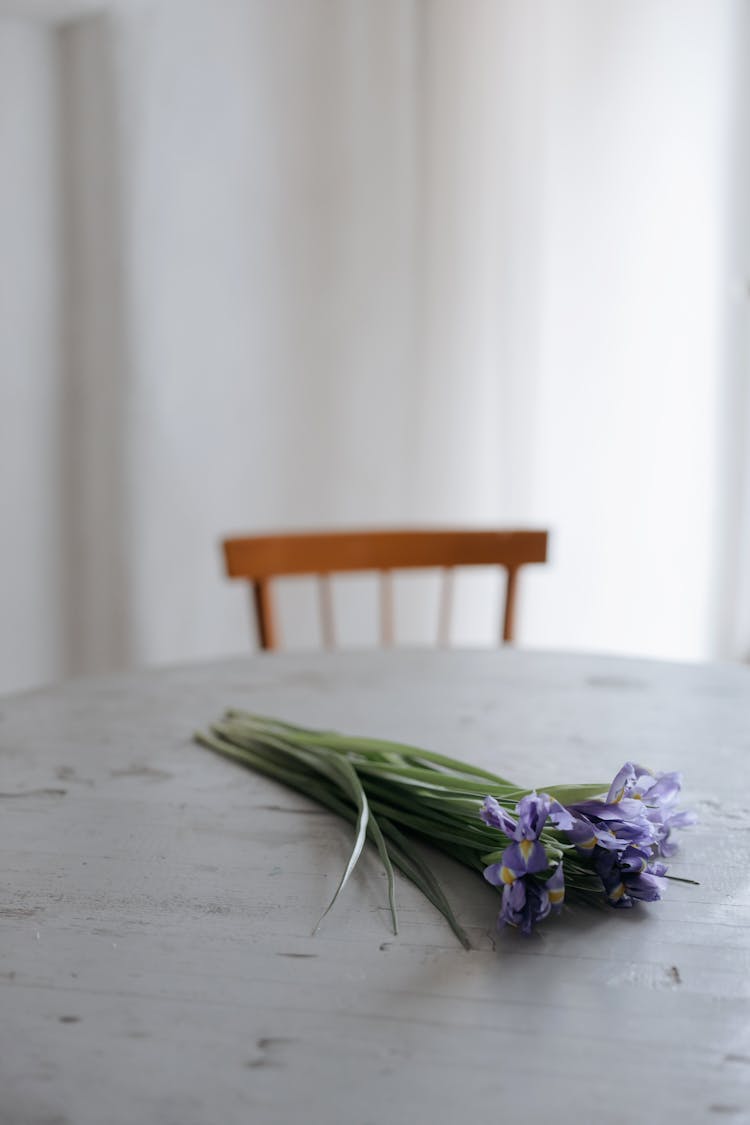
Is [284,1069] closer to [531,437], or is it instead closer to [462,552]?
[462,552]

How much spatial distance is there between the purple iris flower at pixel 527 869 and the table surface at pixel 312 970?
2cm

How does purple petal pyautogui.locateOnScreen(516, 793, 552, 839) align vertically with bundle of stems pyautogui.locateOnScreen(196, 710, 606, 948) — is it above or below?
above

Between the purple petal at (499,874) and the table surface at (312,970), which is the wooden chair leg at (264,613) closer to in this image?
the table surface at (312,970)

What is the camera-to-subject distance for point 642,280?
262cm

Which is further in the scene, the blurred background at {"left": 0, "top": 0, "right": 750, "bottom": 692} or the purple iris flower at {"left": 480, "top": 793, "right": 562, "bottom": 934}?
the blurred background at {"left": 0, "top": 0, "right": 750, "bottom": 692}

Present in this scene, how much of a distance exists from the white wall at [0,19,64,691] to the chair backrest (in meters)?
1.21

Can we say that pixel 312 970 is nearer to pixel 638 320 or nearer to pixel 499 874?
pixel 499 874

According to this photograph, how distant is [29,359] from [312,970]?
2.34 meters

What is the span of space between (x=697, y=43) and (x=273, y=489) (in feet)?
5.06

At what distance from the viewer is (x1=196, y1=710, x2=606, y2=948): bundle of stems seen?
654 millimetres

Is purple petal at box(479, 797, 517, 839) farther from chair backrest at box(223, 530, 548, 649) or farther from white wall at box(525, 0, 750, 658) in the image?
white wall at box(525, 0, 750, 658)

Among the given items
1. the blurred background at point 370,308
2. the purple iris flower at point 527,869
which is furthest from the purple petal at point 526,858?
the blurred background at point 370,308

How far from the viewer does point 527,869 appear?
1.92 ft

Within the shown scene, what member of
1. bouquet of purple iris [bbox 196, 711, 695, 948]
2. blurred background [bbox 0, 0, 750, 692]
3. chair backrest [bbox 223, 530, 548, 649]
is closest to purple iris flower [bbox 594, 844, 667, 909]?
bouquet of purple iris [bbox 196, 711, 695, 948]
